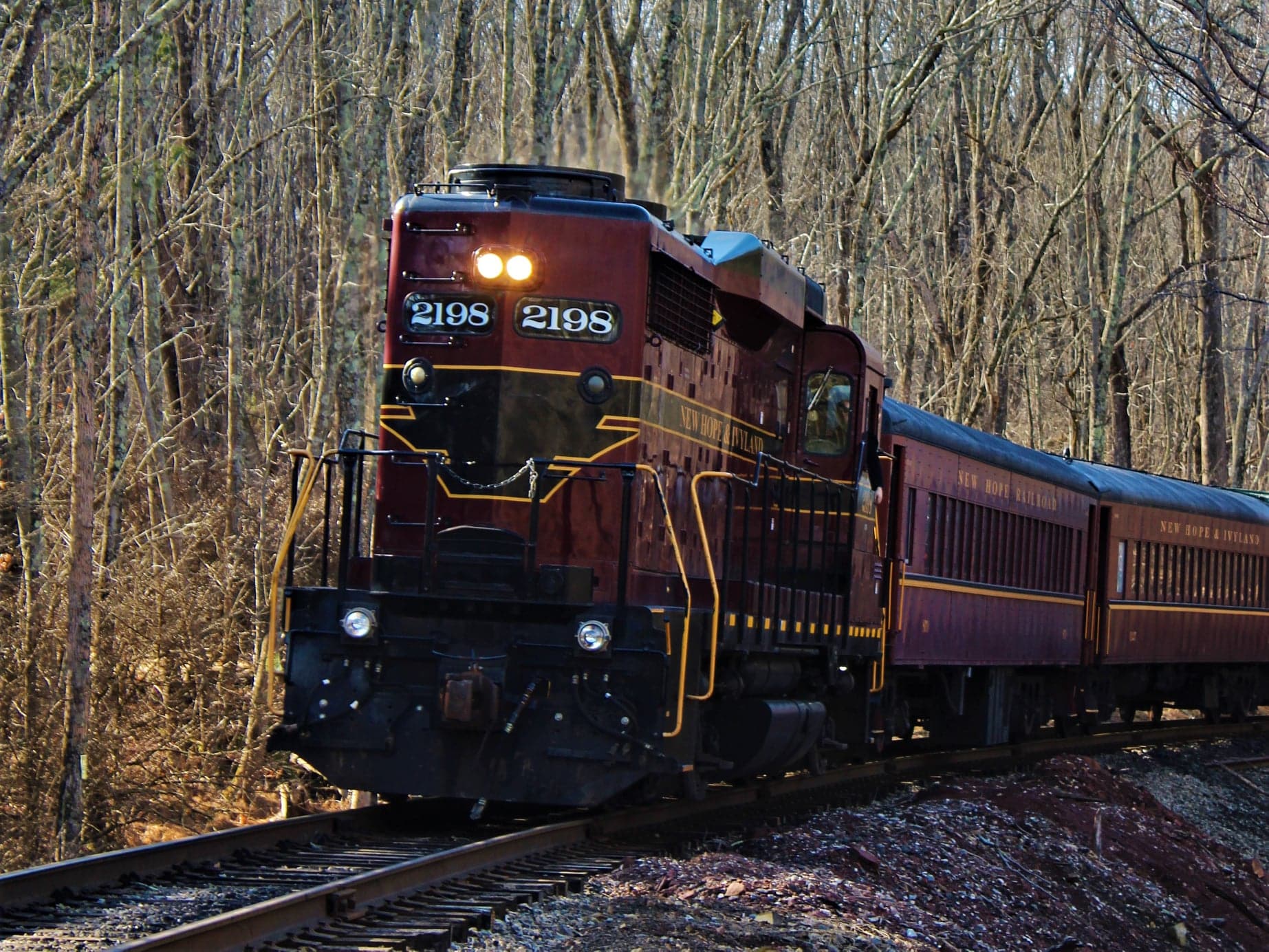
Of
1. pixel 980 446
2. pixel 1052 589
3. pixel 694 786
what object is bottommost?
pixel 694 786

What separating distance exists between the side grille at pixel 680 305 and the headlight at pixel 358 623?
2.44 meters

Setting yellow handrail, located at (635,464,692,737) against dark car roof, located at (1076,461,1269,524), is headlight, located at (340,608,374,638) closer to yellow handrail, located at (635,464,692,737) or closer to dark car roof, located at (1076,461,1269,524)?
yellow handrail, located at (635,464,692,737)

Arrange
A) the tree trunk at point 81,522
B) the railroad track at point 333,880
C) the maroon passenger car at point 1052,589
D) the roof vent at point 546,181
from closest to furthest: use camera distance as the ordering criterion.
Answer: the railroad track at point 333,880 < the roof vent at point 546,181 < the tree trunk at point 81,522 < the maroon passenger car at point 1052,589

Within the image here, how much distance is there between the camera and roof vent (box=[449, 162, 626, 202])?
9.69 m

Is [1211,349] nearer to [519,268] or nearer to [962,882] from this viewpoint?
[962,882]

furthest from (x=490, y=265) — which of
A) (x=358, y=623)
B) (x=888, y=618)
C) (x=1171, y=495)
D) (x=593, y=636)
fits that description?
(x=1171, y=495)

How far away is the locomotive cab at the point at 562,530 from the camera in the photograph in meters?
8.41

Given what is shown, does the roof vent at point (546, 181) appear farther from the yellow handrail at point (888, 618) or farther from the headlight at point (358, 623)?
the yellow handrail at point (888, 618)

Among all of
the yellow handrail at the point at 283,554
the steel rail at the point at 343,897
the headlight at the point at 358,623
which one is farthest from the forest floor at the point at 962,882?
the yellow handrail at the point at 283,554

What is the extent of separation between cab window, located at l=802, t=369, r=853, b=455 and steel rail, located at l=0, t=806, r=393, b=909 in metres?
4.61

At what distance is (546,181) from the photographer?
31.9 ft

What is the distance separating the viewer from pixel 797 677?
36.2ft

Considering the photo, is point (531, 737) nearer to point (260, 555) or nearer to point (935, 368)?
point (260, 555)

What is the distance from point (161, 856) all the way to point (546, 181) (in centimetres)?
464
